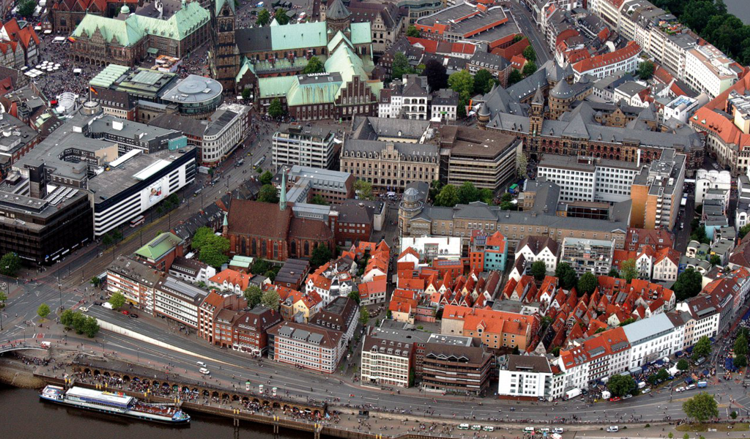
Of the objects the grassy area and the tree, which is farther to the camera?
the grassy area

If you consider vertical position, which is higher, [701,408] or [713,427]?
[701,408]

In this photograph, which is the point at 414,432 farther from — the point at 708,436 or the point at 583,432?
the point at 708,436

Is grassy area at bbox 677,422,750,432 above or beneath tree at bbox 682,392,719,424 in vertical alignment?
beneath

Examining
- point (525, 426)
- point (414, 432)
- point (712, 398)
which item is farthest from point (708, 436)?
point (414, 432)

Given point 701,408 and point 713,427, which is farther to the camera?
point 713,427

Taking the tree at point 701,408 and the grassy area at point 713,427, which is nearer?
the tree at point 701,408

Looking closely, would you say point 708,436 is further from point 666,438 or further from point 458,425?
point 458,425

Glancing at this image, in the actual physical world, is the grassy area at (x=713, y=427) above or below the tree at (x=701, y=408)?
below
